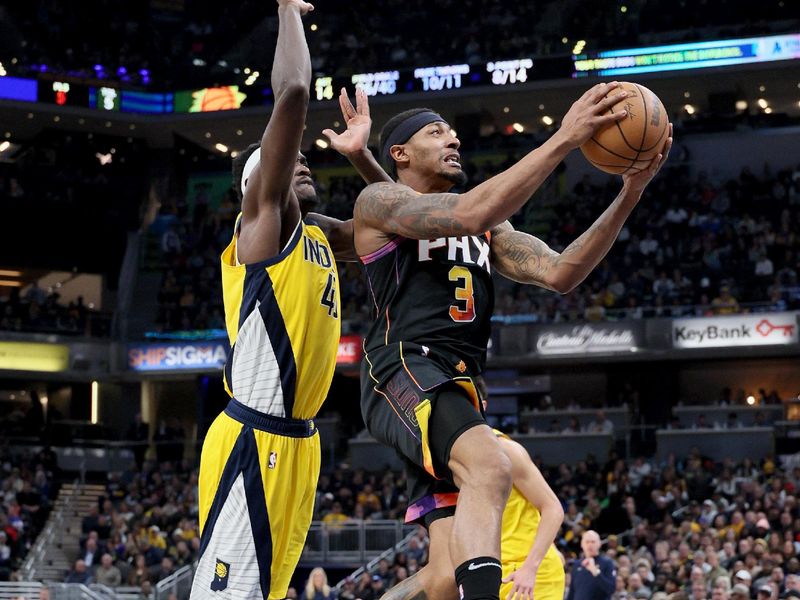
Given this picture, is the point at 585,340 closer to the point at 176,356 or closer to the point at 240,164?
the point at 176,356

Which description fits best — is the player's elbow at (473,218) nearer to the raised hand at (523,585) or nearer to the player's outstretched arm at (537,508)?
the player's outstretched arm at (537,508)

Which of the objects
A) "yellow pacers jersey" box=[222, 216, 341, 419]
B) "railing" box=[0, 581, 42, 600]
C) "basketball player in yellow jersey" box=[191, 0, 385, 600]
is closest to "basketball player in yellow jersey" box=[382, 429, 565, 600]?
"basketball player in yellow jersey" box=[191, 0, 385, 600]

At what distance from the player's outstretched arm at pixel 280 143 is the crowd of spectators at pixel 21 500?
63.9 ft

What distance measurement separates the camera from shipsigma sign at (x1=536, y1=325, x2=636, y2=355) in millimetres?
31062

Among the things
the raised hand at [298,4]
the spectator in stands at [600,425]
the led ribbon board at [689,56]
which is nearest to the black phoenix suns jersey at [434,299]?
the raised hand at [298,4]

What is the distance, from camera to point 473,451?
5.39 meters

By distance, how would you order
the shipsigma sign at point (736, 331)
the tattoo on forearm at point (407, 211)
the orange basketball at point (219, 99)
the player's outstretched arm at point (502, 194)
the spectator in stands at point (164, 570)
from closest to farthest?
the player's outstretched arm at point (502, 194), the tattoo on forearm at point (407, 211), the spectator in stands at point (164, 570), the shipsigma sign at point (736, 331), the orange basketball at point (219, 99)

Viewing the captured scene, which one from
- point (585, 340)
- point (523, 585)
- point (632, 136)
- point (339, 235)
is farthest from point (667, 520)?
point (632, 136)

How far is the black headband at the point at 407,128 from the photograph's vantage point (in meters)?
6.25

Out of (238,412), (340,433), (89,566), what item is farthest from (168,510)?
(238,412)

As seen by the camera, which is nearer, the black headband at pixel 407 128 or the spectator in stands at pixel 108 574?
the black headband at pixel 407 128

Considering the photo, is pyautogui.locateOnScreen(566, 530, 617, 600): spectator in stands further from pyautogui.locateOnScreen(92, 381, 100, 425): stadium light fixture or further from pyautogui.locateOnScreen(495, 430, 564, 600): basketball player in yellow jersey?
pyautogui.locateOnScreen(92, 381, 100, 425): stadium light fixture

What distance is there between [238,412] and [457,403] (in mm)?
1270

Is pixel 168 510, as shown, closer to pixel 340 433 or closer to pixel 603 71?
pixel 340 433
